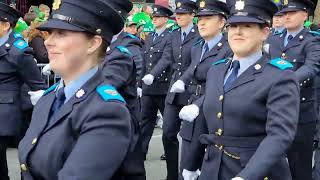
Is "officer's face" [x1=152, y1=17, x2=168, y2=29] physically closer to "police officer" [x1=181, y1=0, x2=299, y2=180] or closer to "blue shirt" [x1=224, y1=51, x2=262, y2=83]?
"police officer" [x1=181, y1=0, x2=299, y2=180]

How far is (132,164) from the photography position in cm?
266

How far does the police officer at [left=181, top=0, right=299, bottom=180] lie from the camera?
11.1 feet

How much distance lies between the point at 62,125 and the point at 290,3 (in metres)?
4.37

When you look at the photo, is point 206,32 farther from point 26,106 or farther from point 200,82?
point 26,106

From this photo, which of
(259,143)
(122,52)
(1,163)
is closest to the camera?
(259,143)

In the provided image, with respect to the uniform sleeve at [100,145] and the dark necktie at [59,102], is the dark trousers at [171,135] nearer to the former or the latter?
the dark necktie at [59,102]

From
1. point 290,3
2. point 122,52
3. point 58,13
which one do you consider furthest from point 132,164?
point 290,3

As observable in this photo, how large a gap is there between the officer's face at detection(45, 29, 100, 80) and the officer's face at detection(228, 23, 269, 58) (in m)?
1.28

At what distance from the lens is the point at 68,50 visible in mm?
2590

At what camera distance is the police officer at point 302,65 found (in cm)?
610

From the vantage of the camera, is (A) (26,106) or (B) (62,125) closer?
(B) (62,125)

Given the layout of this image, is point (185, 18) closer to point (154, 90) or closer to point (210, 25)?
point (154, 90)

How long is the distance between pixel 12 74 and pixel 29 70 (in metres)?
0.19

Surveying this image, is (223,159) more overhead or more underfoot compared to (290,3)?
more underfoot
